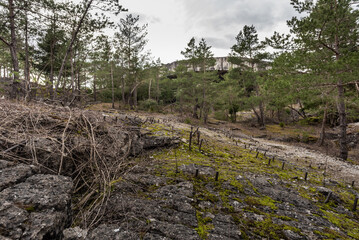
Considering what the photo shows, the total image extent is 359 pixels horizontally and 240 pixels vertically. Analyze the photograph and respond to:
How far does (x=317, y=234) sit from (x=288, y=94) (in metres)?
8.57

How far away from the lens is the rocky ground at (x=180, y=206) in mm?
1264

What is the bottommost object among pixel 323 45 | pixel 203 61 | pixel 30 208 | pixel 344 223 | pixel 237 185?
pixel 344 223

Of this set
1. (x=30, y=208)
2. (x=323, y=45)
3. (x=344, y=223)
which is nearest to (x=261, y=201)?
(x=344, y=223)

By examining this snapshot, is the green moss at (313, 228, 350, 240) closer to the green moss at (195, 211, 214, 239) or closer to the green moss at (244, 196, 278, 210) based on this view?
the green moss at (244, 196, 278, 210)

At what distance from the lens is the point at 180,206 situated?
2018mm

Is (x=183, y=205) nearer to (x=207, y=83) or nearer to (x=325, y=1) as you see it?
(x=325, y=1)

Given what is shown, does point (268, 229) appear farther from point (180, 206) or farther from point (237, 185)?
point (180, 206)

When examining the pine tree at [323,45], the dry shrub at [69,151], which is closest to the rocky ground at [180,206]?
the dry shrub at [69,151]

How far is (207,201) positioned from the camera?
2215 millimetres

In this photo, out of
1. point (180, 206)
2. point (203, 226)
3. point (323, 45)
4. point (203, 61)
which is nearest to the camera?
point (203, 226)

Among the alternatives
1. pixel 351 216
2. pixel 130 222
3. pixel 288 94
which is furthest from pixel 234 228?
pixel 288 94

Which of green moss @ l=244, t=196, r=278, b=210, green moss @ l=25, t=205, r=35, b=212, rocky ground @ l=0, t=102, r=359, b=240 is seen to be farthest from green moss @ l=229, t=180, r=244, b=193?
green moss @ l=25, t=205, r=35, b=212

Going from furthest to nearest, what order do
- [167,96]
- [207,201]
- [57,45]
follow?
[167,96] < [57,45] < [207,201]

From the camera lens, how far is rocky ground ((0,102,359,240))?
1.26m
